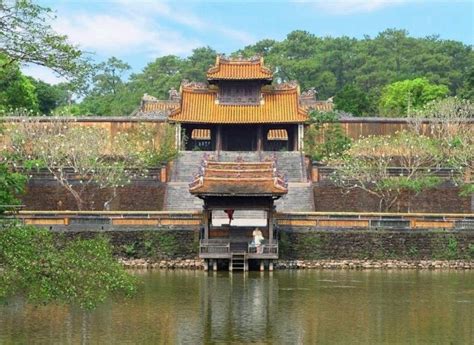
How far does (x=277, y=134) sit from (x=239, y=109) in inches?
253

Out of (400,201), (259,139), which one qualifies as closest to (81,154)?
(259,139)

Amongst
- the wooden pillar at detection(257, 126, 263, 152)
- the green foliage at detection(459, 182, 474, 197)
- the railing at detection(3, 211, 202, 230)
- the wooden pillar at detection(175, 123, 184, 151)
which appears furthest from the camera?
the wooden pillar at detection(257, 126, 263, 152)

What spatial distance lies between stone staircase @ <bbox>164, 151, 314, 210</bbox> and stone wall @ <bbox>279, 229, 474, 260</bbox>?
540 cm

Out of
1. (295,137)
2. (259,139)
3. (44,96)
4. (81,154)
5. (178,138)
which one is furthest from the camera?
(44,96)

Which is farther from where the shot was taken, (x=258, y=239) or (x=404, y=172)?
(x=404, y=172)

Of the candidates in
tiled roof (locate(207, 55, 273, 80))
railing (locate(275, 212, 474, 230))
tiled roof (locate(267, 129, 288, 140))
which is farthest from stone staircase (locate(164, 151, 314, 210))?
tiled roof (locate(267, 129, 288, 140))

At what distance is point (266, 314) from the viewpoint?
26453mm

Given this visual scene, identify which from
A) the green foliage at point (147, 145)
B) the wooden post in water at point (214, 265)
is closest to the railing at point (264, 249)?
the wooden post in water at point (214, 265)

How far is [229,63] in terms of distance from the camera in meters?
58.5

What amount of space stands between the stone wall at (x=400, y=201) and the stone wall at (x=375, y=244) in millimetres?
Result: 7608

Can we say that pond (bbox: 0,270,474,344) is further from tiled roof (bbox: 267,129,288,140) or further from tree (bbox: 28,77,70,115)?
tree (bbox: 28,77,70,115)

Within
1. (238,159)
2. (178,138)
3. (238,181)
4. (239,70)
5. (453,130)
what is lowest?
(238,181)

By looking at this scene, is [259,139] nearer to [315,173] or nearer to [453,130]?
[315,173]

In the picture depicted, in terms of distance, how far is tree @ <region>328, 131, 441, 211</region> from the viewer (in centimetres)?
4491
